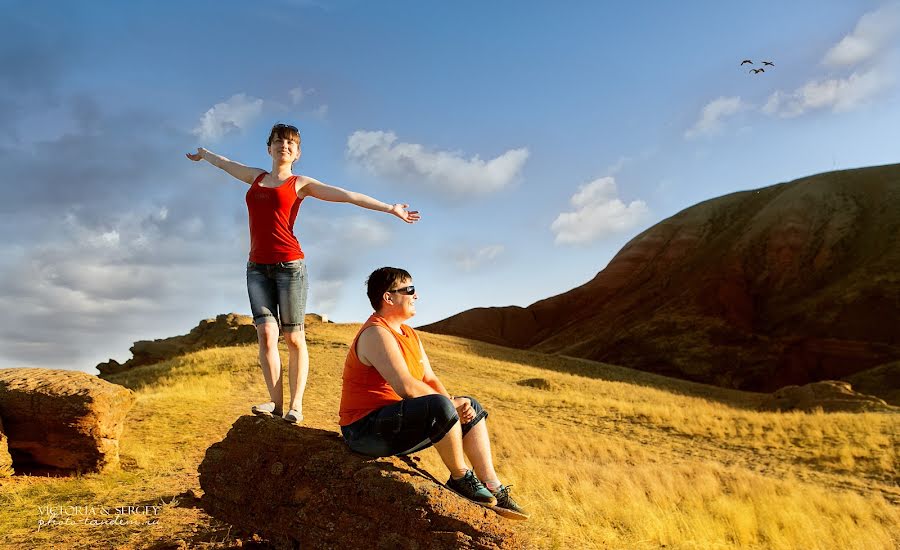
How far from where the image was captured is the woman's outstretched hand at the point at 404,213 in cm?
489

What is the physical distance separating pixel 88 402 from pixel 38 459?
115cm

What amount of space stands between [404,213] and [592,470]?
7.39 meters

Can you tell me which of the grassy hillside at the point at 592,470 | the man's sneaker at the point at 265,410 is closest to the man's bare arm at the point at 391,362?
the man's sneaker at the point at 265,410

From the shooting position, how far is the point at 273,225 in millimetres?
5266

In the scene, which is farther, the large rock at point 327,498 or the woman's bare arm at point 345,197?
the woman's bare arm at point 345,197

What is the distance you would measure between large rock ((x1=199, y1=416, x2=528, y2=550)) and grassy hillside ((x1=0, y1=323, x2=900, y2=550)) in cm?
64

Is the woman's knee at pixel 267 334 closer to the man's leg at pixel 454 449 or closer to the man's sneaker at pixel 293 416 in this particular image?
the man's sneaker at pixel 293 416

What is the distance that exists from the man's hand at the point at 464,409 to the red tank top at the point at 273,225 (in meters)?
2.16

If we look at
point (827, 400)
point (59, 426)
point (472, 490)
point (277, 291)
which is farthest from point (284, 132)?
point (827, 400)

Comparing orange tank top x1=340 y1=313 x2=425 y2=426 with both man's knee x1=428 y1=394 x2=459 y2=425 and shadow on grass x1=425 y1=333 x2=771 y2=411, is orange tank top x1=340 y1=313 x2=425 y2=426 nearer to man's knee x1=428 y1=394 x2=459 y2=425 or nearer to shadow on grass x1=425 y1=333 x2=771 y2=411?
man's knee x1=428 y1=394 x2=459 y2=425

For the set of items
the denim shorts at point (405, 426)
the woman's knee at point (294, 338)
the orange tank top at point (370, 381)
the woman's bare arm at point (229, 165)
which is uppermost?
the woman's bare arm at point (229, 165)

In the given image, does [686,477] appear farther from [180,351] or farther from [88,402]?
[180,351]

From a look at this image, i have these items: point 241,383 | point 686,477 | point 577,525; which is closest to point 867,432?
point 686,477

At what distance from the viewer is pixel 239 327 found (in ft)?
101
